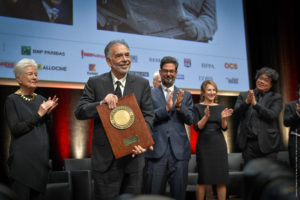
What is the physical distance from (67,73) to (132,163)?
2.34m

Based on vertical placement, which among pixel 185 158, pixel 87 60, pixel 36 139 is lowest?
pixel 185 158

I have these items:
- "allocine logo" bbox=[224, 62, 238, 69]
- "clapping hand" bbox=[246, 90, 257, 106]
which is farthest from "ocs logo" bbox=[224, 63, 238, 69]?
"clapping hand" bbox=[246, 90, 257, 106]

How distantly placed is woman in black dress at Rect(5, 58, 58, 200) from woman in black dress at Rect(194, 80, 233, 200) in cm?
161

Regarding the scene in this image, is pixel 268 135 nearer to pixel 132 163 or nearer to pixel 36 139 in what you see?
pixel 132 163

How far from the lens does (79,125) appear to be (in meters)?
4.59

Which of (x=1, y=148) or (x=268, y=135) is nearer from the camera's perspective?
(x=268, y=135)

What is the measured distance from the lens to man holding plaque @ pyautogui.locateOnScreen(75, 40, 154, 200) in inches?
81.7

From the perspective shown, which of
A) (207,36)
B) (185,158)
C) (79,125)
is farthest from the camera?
(207,36)

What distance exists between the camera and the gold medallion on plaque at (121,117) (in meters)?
2.04

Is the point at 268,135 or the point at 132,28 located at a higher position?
the point at 132,28

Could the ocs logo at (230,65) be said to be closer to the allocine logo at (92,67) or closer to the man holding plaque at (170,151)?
the allocine logo at (92,67)

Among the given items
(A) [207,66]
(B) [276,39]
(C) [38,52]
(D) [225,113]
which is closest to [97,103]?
(D) [225,113]

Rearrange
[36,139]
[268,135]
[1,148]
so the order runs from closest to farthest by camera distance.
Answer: [36,139]
[268,135]
[1,148]

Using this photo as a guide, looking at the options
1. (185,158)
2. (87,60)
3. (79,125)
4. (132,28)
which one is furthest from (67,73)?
(185,158)
